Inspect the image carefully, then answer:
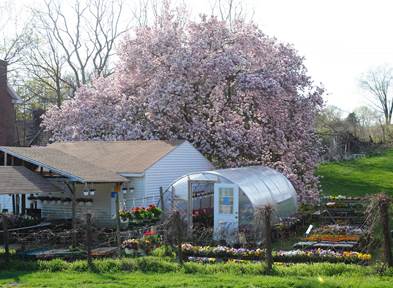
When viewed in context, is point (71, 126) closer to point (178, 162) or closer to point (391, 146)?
point (178, 162)

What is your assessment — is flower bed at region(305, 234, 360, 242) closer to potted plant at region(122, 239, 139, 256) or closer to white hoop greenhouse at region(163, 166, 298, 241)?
white hoop greenhouse at region(163, 166, 298, 241)

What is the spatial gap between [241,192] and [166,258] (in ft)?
17.9

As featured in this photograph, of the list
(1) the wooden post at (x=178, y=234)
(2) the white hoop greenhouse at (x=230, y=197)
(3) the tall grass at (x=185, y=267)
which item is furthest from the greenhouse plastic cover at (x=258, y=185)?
(3) the tall grass at (x=185, y=267)

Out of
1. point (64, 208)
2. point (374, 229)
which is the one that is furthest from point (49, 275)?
point (64, 208)

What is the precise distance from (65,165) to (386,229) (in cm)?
1206

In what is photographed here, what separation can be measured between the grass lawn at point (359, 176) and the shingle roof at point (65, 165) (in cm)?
2030

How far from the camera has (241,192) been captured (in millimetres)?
20500

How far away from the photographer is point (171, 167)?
24875 mm

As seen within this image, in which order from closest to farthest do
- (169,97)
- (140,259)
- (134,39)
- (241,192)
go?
(140,259) < (241,192) < (169,97) < (134,39)

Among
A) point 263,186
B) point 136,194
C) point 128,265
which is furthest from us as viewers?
point 136,194

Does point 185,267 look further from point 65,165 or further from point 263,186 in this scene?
point 263,186

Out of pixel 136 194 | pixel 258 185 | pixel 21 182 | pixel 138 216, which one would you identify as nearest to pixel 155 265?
pixel 138 216

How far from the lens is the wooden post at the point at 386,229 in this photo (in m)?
13.2

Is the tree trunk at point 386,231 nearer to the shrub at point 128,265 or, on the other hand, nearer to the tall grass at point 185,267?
the tall grass at point 185,267
